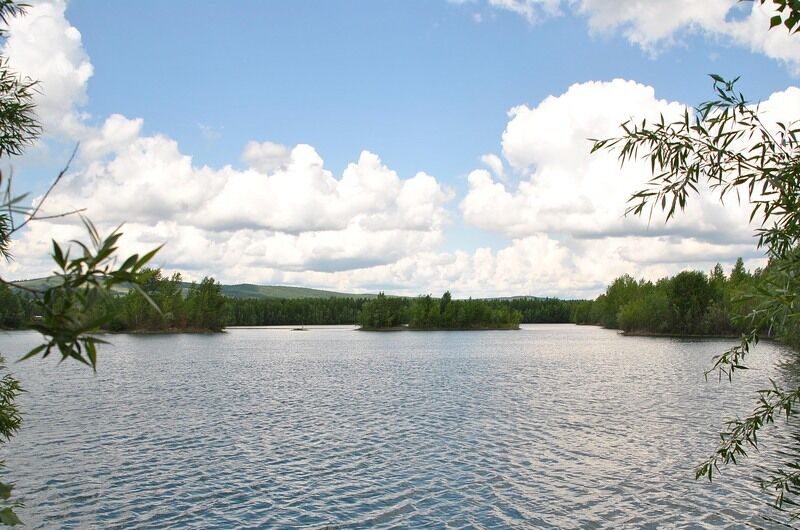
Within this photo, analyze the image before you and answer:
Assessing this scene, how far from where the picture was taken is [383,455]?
26156mm

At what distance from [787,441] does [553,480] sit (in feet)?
46.3

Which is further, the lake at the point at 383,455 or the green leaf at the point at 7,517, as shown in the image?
the lake at the point at 383,455

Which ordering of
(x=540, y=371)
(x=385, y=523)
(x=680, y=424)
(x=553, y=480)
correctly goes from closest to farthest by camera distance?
(x=385, y=523), (x=553, y=480), (x=680, y=424), (x=540, y=371)

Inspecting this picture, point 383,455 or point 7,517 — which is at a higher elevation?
point 7,517

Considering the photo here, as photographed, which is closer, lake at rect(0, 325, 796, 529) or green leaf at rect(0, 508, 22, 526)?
green leaf at rect(0, 508, 22, 526)

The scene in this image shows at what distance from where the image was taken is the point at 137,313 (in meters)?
171

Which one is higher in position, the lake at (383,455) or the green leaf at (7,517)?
the green leaf at (7,517)

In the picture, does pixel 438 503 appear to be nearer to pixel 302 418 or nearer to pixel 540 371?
pixel 302 418

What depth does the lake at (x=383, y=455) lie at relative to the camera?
18766mm

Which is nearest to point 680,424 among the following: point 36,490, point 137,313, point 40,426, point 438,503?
point 438,503

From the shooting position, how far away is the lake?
61.6ft

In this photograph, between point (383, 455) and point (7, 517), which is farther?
point (383, 455)

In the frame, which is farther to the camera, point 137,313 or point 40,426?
point 137,313

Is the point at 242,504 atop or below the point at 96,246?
below
